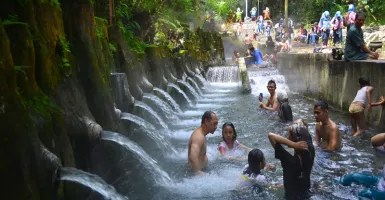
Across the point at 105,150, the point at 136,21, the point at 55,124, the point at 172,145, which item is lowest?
the point at 172,145

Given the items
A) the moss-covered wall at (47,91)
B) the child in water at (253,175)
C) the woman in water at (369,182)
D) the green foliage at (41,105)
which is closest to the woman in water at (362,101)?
the woman in water at (369,182)

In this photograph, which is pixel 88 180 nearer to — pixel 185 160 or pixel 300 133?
pixel 300 133

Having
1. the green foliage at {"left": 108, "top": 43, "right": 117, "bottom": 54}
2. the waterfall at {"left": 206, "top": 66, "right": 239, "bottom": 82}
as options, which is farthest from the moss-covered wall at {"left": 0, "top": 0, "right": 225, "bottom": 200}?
the waterfall at {"left": 206, "top": 66, "right": 239, "bottom": 82}

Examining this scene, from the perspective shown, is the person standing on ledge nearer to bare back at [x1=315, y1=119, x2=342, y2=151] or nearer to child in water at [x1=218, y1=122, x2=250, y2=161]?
bare back at [x1=315, y1=119, x2=342, y2=151]

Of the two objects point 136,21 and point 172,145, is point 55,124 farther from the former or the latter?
point 136,21

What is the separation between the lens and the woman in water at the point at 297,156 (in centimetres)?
538

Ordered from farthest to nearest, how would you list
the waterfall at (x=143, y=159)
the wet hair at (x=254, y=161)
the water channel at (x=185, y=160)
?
the waterfall at (x=143, y=159) → the water channel at (x=185, y=160) → the wet hair at (x=254, y=161)

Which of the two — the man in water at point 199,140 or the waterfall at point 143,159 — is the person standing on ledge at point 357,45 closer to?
the man in water at point 199,140

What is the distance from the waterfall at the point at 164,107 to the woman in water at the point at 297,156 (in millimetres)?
6390

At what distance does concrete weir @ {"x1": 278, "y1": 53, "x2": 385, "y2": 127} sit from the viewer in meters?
9.95

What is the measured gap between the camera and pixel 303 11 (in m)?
42.2

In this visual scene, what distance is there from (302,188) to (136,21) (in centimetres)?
1416

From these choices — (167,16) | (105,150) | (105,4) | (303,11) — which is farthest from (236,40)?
(105,150)

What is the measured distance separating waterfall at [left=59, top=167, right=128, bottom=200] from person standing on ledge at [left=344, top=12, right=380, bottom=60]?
25.9 ft
